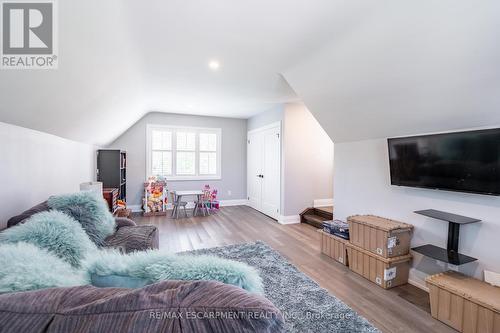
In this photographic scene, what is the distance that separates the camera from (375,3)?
5.32 feet

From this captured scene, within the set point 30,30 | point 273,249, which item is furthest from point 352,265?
point 30,30

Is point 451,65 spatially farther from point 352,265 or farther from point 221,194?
point 221,194

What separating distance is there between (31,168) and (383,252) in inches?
144

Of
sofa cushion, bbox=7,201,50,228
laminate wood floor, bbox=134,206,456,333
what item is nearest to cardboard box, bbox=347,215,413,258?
laminate wood floor, bbox=134,206,456,333

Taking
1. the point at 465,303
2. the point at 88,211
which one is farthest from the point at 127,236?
the point at 465,303

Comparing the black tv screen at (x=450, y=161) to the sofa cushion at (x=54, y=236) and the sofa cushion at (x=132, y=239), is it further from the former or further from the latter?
the sofa cushion at (x=54, y=236)

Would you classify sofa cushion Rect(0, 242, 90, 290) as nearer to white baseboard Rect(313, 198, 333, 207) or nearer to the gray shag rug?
the gray shag rug

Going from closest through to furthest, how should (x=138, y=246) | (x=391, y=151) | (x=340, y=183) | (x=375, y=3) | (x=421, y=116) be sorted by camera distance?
(x=375, y=3), (x=138, y=246), (x=421, y=116), (x=391, y=151), (x=340, y=183)

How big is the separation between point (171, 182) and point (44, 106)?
3909 millimetres

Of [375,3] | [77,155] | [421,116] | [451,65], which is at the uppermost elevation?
[375,3]

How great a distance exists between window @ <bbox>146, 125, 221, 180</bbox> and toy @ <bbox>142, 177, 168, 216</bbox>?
0.49 metres

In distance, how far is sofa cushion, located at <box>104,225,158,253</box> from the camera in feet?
6.43

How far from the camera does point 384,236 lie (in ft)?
7.73

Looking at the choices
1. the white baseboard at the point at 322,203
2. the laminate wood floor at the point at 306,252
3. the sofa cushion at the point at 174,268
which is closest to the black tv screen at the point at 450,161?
the laminate wood floor at the point at 306,252
